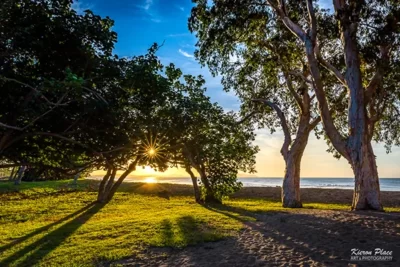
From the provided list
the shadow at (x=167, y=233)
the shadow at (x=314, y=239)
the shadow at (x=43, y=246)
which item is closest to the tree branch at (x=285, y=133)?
the shadow at (x=314, y=239)

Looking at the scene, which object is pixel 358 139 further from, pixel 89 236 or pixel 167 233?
pixel 89 236

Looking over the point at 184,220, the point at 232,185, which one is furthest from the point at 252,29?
the point at 184,220

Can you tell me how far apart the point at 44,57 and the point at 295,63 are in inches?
581

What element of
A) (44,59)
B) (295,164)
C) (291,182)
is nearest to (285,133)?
(295,164)

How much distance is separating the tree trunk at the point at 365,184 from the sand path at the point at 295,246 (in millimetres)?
1877

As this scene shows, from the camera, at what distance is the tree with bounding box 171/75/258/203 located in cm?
1302

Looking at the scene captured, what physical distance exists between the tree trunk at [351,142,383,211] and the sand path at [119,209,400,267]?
6.16 ft

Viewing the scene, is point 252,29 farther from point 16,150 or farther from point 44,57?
point 16,150


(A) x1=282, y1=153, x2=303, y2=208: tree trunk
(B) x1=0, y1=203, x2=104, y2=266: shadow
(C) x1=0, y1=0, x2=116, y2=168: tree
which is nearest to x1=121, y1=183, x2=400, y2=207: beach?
(A) x1=282, y1=153, x2=303, y2=208: tree trunk

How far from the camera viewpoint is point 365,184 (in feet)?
43.3

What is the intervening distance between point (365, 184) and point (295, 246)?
641 centimetres

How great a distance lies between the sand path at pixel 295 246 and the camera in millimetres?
7535

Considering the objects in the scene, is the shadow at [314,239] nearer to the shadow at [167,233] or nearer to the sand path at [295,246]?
the sand path at [295,246]

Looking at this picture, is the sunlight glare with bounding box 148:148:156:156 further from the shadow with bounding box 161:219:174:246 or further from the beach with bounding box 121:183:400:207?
the beach with bounding box 121:183:400:207
